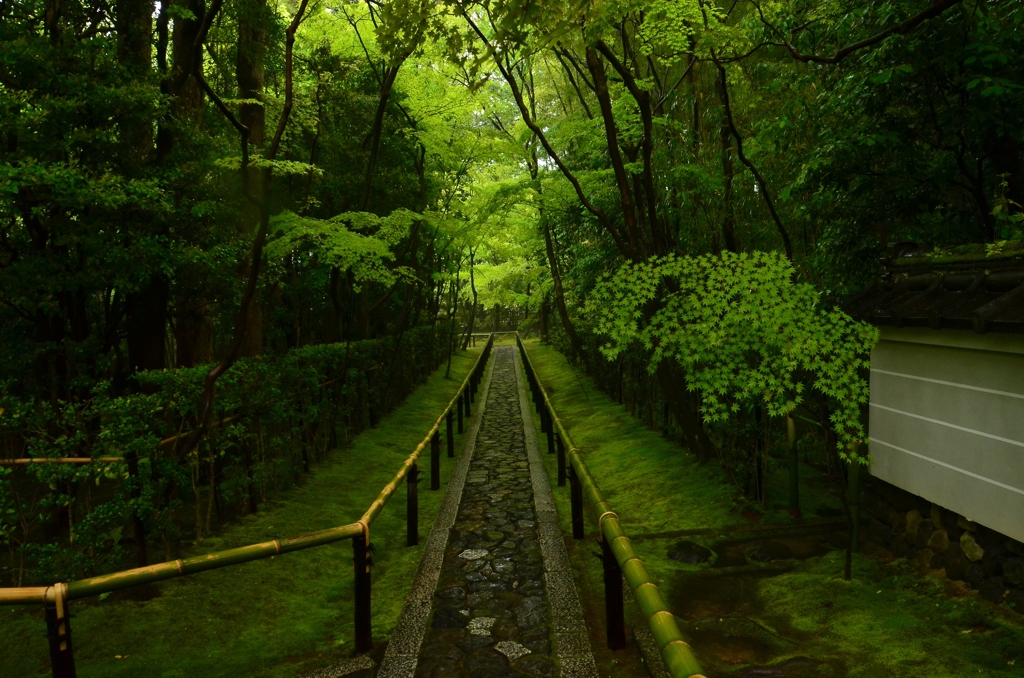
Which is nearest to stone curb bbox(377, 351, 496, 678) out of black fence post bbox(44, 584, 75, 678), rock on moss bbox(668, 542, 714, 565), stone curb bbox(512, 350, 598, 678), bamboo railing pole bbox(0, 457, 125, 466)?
stone curb bbox(512, 350, 598, 678)

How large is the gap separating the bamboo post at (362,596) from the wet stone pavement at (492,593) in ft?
1.52

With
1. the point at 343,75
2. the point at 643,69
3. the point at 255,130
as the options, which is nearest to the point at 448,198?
the point at 343,75

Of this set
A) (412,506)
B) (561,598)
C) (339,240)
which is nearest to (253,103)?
(339,240)

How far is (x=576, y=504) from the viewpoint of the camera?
24.1 ft

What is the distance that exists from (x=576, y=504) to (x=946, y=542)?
3.55 metres

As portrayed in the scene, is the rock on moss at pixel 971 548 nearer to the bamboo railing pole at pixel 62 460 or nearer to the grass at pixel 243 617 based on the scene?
the grass at pixel 243 617

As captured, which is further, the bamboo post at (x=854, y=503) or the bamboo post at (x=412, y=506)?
the bamboo post at (x=412, y=506)

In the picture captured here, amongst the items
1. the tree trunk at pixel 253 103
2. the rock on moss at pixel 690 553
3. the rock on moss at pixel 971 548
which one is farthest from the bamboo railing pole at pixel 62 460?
the rock on moss at pixel 971 548

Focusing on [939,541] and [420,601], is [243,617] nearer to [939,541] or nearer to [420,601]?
[420,601]

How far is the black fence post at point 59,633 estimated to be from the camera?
3.63 m

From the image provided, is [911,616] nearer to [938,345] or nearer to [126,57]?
[938,345]

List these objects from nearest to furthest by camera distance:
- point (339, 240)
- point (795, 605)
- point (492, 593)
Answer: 1. point (795, 605)
2. point (492, 593)
3. point (339, 240)

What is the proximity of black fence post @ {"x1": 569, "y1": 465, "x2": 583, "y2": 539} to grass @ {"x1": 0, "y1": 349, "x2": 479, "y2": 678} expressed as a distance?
1.85m

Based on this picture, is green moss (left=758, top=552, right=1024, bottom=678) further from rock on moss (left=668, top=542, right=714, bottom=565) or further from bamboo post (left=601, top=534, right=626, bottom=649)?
bamboo post (left=601, top=534, right=626, bottom=649)
